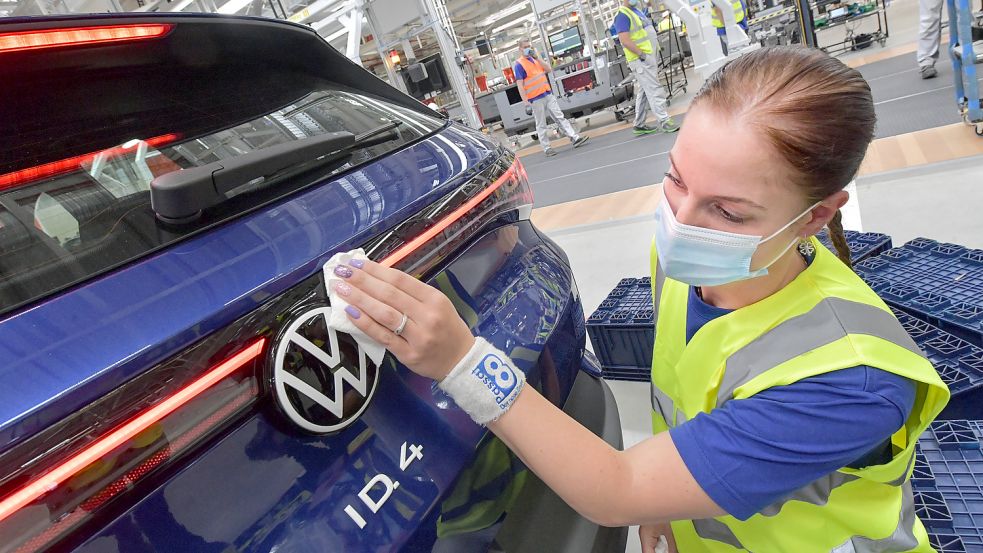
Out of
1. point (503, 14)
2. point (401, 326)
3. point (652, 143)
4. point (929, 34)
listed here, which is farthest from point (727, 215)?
point (503, 14)

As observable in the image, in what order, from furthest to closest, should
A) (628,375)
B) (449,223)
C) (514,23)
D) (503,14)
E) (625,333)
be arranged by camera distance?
1. (514,23)
2. (503,14)
3. (628,375)
4. (625,333)
5. (449,223)

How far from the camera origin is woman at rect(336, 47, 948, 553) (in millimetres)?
789

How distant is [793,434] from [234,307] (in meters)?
0.82

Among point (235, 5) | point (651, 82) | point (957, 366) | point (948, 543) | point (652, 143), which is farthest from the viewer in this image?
point (235, 5)

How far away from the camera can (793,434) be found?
79 cm

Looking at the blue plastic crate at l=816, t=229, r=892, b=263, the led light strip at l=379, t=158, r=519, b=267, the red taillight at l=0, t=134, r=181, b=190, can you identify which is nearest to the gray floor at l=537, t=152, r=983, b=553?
the blue plastic crate at l=816, t=229, r=892, b=263

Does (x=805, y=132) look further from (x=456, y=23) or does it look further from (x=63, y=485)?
(x=456, y=23)

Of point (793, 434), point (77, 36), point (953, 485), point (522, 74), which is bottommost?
point (953, 485)

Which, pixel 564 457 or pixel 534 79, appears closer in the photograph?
pixel 564 457

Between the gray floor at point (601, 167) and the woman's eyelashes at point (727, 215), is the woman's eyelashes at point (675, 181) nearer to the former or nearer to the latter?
the woman's eyelashes at point (727, 215)

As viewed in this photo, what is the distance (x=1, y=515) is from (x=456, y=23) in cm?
2679

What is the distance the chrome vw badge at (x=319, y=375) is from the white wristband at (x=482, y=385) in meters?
0.14

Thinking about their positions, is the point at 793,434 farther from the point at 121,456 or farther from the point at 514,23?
the point at 514,23

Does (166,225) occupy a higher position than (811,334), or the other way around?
(166,225)
